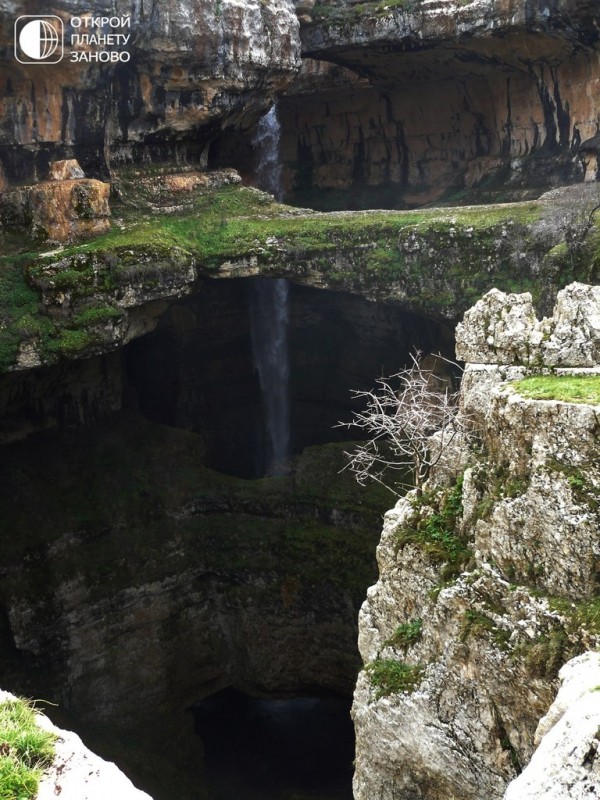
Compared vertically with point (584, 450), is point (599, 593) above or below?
below

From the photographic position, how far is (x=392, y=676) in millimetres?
9719

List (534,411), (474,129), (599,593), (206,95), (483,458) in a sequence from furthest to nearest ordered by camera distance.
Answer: (474,129)
(206,95)
(483,458)
(534,411)
(599,593)

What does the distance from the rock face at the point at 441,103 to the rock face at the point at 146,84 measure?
235 centimetres

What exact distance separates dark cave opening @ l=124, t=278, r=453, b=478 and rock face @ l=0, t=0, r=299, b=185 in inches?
208

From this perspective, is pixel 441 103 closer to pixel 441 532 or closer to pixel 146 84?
pixel 146 84

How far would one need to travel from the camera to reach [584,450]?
806 centimetres

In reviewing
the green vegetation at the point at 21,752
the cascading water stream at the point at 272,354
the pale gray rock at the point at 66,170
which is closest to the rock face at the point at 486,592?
the green vegetation at the point at 21,752

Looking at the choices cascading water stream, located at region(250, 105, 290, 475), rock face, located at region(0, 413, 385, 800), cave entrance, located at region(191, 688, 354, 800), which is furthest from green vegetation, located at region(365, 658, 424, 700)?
cascading water stream, located at region(250, 105, 290, 475)

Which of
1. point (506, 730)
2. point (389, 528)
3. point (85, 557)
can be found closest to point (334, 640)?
point (85, 557)

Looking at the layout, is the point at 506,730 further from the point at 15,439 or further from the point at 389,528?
the point at 15,439

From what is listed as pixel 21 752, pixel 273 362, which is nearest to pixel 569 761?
pixel 21 752

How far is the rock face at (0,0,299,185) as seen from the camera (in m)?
19.0

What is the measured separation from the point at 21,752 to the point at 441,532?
16.6 ft

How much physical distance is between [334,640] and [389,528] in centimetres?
1254
